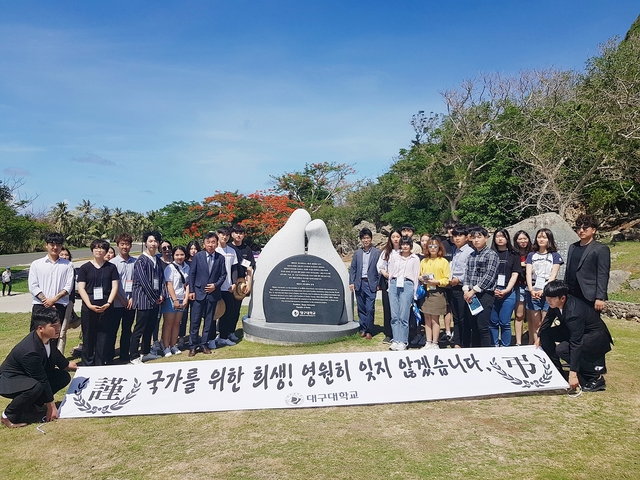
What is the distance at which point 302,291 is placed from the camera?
22.2 feet

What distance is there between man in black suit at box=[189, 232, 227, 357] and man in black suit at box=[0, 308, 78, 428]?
7.15 feet

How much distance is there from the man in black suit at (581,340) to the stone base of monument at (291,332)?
9.56 ft

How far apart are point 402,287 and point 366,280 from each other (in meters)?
1.00

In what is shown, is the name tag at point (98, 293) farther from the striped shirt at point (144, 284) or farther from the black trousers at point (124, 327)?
the striped shirt at point (144, 284)

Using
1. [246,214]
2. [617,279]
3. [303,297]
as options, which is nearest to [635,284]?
[617,279]

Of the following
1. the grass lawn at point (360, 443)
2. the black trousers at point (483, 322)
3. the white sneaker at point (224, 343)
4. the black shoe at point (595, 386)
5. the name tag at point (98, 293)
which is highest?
the name tag at point (98, 293)

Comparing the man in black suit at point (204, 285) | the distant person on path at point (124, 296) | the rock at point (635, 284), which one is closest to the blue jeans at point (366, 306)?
the man in black suit at point (204, 285)

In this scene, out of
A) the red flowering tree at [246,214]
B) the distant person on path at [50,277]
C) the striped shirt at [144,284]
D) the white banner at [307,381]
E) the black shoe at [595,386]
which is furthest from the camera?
the red flowering tree at [246,214]

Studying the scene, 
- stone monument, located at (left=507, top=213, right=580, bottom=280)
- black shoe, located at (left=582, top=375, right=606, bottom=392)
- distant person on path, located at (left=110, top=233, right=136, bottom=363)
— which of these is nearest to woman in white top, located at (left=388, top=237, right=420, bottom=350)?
black shoe, located at (left=582, top=375, right=606, bottom=392)

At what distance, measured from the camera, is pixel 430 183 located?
24562mm

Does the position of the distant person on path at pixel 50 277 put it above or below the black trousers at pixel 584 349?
above

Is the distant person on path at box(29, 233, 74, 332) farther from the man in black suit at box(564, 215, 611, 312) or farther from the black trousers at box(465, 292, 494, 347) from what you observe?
the man in black suit at box(564, 215, 611, 312)

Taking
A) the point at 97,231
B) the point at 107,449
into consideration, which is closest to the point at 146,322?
the point at 107,449

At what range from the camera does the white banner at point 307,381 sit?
4.26 m
